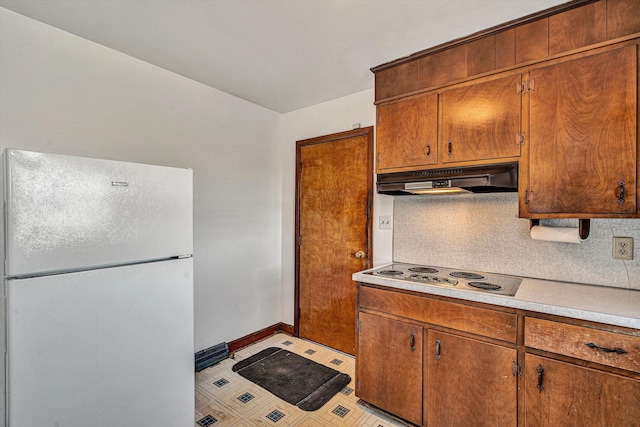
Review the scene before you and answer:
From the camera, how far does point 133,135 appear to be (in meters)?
2.22

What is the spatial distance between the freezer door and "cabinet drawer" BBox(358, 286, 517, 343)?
4.10ft

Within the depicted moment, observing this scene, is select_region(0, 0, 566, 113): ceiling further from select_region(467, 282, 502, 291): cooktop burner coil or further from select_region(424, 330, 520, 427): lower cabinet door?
select_region(424, 330, 520, 427): lower cabinet door

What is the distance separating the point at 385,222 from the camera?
2639 mm

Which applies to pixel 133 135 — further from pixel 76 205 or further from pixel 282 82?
pixel 282 82

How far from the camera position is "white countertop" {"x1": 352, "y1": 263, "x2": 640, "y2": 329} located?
1347 millimetres

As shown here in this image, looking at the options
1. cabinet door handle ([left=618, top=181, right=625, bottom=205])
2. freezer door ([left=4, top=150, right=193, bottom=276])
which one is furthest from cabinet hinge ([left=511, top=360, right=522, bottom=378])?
freezer door ([left=4, top=150, right=193, bottom=276])

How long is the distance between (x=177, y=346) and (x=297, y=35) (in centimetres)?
197

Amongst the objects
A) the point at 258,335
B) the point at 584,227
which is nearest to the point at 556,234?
the point at 584,227

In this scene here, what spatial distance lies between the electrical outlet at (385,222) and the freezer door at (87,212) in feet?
5.21

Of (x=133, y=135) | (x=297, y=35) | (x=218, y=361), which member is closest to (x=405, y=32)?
(x=297, y=35)

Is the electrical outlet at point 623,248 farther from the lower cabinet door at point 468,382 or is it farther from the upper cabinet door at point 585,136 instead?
the lower cabinet door at point 468,382

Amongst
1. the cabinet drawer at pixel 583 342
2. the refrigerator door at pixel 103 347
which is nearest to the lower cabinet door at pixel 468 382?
the cabinet drawer at pixel 583 342

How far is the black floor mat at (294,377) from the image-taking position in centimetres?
226

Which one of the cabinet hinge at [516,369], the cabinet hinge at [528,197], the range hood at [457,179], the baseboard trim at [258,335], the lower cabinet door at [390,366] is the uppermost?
the range hood at [457,179]
